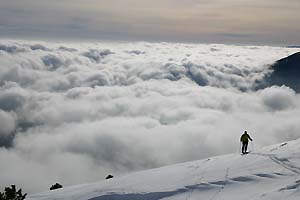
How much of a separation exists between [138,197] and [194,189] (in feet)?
10.6

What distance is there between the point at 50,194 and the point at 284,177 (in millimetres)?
15105

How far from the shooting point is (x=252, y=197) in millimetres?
19500

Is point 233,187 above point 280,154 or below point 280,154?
below

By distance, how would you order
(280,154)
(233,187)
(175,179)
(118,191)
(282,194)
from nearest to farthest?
(282,194)
(233,187)
(118,191)
(175,179)
(280,154)

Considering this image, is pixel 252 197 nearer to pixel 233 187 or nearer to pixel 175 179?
pixel 233 187

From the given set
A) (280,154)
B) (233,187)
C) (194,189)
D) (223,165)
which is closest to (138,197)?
(194,189)

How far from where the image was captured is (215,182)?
22.7 meters

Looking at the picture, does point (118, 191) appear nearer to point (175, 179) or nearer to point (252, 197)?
point (175, 179)

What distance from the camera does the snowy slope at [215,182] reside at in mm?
20703

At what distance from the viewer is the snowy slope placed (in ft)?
67.9

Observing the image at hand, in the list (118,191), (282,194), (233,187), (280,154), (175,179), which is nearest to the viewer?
(282,194)

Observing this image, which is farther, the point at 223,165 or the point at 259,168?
the point at 223,165

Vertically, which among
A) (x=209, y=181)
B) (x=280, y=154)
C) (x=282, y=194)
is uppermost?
(x=280, y=154)

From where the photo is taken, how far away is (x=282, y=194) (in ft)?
61.8
